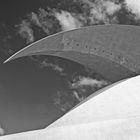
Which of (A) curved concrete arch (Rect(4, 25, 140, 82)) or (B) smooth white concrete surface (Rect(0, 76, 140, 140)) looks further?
(A) curved concrete arch (Rect(4, 25, 140, 82))

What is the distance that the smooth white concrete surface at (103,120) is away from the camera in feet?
15.2

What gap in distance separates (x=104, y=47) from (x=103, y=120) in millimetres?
6845

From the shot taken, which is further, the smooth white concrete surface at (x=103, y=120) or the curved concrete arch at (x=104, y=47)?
the curved concrete arch at (x=104, y=47)

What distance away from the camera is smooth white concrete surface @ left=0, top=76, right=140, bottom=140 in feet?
15.2

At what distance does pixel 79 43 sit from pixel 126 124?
270 inches

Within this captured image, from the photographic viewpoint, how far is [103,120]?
552 centimetres

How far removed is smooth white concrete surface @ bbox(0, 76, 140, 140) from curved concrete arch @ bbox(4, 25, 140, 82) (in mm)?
3580

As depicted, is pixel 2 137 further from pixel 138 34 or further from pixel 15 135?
pixel 138 34

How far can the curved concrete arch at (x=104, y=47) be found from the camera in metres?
10.8

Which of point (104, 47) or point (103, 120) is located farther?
point (104, 47)

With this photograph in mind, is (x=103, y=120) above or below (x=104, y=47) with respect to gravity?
below

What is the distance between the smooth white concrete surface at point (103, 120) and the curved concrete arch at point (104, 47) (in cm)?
358

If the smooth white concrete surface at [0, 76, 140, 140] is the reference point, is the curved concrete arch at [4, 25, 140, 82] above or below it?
above

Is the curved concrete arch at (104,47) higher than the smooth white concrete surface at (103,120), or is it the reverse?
the curved concrete arch at (104,47)
